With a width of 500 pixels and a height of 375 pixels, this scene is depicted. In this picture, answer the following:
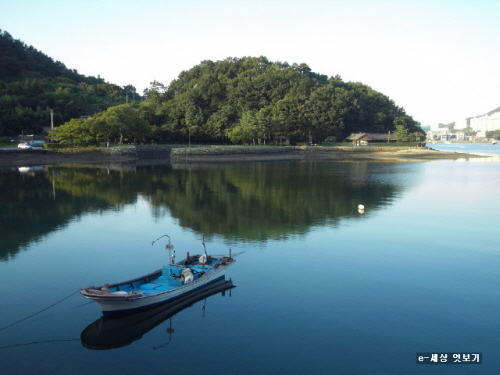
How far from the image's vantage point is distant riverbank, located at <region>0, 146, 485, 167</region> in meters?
59.7

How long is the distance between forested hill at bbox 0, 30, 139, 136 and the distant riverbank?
47.6 feet

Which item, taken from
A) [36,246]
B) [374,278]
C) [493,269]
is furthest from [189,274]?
[493,269]

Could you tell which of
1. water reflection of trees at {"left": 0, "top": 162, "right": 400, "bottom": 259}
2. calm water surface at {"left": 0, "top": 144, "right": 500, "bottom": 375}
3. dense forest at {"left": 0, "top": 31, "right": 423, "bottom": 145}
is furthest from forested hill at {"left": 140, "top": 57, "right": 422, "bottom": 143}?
calm water surface at {"left": 0, "top": 144, "right": 500, "bottom": 375}

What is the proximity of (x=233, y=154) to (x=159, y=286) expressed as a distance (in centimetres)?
6401

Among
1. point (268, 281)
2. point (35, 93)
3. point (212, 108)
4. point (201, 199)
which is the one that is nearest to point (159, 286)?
point (268, 281)

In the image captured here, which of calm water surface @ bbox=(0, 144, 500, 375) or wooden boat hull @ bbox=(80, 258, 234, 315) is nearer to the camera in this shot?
calm water surface @ bbox=(0, 144, 500, 375)

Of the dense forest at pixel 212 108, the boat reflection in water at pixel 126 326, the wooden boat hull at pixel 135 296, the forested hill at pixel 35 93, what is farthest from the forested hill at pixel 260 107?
the boat reflection in water at pixel 126 326

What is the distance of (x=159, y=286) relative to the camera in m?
13.2

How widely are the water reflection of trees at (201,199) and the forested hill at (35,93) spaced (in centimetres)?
2888

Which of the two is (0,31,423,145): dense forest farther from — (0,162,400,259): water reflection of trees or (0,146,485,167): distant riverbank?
(0,162,400,259): water reflection of trees

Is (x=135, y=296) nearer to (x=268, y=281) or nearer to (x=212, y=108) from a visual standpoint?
(x=268, y=281)

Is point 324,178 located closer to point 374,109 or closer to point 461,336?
point 461,336

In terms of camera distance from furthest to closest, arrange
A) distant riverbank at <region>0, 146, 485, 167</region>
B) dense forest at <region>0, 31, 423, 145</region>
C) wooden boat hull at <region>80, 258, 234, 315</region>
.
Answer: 1. dense forest at <region>0, 31, 423, 145</region>
2. distant riverbank at <region>0, 146, 485, 167</region>
3. wooden boat hull at <region>80, 258, 234, 315</region>

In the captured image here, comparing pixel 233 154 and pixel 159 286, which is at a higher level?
pixel 233 154
